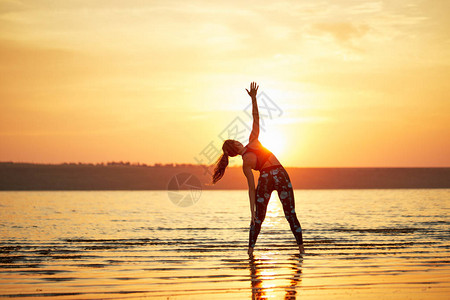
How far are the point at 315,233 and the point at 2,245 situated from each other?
855 centimetres

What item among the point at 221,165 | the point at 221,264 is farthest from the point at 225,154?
the point at 221,264

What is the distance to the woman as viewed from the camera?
35.9 ft

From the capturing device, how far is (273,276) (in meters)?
8.70

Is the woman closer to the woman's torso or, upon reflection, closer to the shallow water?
the woman's torso

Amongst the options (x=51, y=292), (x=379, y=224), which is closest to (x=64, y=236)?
(x=51, y=292)

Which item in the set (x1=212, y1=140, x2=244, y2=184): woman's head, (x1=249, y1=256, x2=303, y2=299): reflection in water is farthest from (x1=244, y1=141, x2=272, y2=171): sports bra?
(x1=249, y1=256, x2=303, y2=299): reflection in water

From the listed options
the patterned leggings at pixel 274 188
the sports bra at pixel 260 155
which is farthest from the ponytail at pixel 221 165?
the patterned leggings at pixel 274 188

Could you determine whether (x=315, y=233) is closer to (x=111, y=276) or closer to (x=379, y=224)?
(x=379, y=224)

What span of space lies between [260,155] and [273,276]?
303 cm

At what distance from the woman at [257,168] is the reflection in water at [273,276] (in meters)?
0.90

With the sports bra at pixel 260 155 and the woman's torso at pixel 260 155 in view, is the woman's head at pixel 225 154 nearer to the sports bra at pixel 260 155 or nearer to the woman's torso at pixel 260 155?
the woman's torso at pixel 260 155

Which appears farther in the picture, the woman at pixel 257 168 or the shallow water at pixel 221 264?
the woman at pixel 257 168

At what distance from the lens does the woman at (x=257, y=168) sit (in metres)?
10.9

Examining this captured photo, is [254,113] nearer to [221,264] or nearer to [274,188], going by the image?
[274,188]
